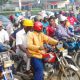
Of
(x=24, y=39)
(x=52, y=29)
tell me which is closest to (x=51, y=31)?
(x=52, y=29)

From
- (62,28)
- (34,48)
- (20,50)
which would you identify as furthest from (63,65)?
(62,28)

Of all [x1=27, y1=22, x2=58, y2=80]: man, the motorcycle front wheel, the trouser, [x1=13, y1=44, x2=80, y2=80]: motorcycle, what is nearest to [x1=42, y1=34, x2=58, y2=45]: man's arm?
[x1=27, y1=22, x2=58, y2=80]: man

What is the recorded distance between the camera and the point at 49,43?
6.41m

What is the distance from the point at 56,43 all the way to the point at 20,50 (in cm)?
127

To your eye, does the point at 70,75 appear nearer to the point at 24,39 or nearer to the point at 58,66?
the point at 58,66

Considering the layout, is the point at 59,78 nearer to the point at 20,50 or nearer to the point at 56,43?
the point at 56,43

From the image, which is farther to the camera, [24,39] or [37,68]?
[24,39]

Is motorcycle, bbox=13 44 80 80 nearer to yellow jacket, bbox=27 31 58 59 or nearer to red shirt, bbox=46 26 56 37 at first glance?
yellow jacket, bbox=27 31 58 59

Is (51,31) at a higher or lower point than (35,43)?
lower

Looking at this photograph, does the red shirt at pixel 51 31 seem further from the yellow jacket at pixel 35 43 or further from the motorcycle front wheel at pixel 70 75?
the yellow jacket at pixel 35 43

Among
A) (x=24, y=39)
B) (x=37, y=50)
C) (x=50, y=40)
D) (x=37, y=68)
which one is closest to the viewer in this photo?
(x=37, y=50)

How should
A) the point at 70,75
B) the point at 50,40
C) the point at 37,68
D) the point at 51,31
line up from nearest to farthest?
1. the point at 37,68
2. the point at 50,40
3. the point at 70,75
4. the point at 51,31

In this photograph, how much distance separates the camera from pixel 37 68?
20.2ft

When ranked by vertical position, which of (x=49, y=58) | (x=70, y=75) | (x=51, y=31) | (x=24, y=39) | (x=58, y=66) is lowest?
(x=70, y=75)
